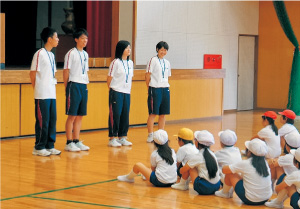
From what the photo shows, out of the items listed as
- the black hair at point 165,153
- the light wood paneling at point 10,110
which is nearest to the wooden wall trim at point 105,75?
the light wood paneling at point 10,110

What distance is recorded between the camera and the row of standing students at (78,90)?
8737mm

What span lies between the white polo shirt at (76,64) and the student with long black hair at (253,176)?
Answer: 12.4 ft

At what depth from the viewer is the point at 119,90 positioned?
32.4 feet

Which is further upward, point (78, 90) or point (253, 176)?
point (78, 90)

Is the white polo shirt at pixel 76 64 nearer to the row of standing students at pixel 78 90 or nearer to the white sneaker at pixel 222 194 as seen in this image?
the row of standing students at pixel 78 90

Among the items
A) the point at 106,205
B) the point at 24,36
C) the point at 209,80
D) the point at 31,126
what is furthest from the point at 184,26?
the point at 106,205

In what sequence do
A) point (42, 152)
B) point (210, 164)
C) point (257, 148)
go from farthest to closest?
1. point (42, 152)
2. point (210, 164)
3. point (257, 148)

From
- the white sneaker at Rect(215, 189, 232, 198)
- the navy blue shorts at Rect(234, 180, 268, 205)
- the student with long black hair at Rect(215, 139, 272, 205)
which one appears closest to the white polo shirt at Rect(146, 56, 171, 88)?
the white sneaker at Rect(215, 189, 232, 198)

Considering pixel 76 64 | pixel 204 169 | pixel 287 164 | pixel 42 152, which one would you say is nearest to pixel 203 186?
pixel 204 169

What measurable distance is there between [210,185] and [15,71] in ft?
17.5

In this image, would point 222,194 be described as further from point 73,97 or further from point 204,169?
point 73,97

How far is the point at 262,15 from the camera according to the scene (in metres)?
18.2

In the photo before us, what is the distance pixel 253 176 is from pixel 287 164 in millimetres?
638

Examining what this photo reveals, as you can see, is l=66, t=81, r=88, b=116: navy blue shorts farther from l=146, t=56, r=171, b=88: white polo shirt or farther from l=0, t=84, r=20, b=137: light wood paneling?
l=0, t=84, r=20, b=137: light wood paneling
